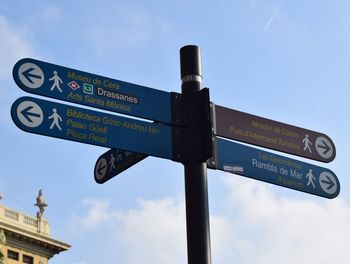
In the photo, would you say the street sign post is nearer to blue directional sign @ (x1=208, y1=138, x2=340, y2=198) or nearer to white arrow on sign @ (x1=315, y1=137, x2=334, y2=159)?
blue directional sign @ (x1=208, y1=138, x2=340, y2=198)

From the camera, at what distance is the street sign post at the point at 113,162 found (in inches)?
351

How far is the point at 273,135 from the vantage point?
30.8 ft

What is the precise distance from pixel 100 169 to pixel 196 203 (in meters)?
1.90

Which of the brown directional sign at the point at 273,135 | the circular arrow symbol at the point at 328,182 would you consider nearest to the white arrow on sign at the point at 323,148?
the brown directional sign at the point at 273,135

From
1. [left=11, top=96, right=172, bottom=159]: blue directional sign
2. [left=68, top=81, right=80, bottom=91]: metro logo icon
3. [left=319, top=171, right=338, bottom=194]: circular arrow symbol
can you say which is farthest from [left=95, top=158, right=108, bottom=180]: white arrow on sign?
[left=319, top=171, right=338, bottom=194]: circular arrow symbol

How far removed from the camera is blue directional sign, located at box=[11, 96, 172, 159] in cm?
790

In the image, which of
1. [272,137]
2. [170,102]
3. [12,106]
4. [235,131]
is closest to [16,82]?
[12,106]

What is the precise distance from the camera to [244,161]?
904 centimetres

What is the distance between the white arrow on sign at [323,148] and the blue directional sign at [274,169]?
0.20 meters

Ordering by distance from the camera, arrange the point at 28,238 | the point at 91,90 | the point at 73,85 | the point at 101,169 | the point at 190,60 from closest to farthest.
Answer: the point at 73,85, the point at 91,90, the point at 190,60, the point at 101,169, the point at 28,238

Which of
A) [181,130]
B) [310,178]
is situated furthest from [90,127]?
[310,178]

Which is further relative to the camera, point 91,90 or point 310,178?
point 310,178

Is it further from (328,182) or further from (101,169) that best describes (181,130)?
(328,182)

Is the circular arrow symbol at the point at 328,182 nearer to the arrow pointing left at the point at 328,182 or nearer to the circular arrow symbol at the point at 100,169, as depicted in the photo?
the arrow pointing left at the point at 328,182
